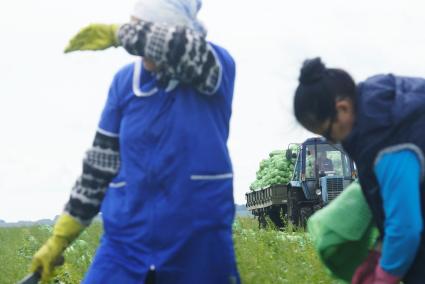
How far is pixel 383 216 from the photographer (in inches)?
107

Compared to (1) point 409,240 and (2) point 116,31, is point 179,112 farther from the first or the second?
(1) point 409,240

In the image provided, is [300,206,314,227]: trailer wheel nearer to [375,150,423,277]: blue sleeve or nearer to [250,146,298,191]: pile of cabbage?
[250,146,298,191]: pile of cabbage

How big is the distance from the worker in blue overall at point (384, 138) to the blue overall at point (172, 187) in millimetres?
325

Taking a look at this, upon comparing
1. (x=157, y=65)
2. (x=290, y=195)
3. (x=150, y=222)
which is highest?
(x=157, y=65)

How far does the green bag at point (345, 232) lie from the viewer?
2928 millimetres

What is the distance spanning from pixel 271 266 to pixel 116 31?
281 centimetres

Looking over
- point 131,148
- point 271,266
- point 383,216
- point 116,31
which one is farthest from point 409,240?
point 271,266

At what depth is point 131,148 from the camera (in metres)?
2.94

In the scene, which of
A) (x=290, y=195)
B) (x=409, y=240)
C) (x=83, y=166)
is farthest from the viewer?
(x=290, y=195)

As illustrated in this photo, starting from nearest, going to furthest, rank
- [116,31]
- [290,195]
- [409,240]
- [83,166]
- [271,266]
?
Answer: [409,240] < [116,31] < [83,166] < [271,266] < [290,195]

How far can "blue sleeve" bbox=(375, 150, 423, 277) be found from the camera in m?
2.52

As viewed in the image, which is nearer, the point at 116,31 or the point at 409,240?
the point at 409,240

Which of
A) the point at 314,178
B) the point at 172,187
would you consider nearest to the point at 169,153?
the point at 172,187

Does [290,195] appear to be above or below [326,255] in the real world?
below
